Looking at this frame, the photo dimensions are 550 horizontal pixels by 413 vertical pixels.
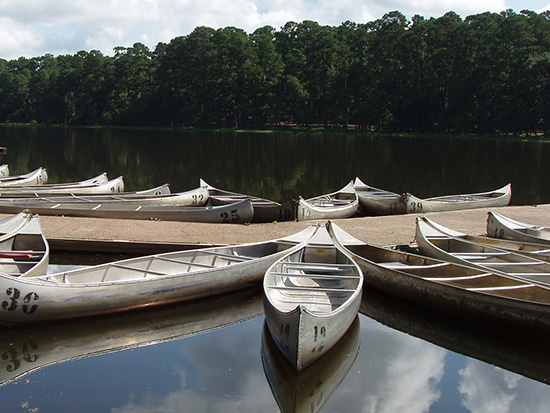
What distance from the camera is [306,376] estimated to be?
8000 millimetres

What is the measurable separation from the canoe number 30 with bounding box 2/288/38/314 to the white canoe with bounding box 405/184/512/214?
12746mm

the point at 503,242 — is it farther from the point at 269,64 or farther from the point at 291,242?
the point at 269,64

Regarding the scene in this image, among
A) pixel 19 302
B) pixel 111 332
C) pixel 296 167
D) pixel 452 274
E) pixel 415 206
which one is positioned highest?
pixel 19 302

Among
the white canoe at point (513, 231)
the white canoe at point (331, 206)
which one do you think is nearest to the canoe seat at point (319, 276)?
the white canoe at point (513, 231)

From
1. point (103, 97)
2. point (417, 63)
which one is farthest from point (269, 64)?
point (103, 97)

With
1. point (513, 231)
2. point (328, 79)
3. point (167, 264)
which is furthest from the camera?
point (328, 79)

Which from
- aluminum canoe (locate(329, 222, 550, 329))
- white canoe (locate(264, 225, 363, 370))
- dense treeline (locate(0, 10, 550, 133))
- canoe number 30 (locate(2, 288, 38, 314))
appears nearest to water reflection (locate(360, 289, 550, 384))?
aluminum canoe (locate(329, 222, 550, 329))

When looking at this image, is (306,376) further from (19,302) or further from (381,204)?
(381,204)

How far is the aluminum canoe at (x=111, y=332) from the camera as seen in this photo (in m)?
8.48

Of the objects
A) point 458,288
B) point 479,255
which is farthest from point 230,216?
point 458,288

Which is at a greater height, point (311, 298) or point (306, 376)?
point (311, 298)

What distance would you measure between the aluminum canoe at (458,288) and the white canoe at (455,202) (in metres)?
7.51

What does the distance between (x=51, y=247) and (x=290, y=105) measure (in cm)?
8122

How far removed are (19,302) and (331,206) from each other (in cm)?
1129
